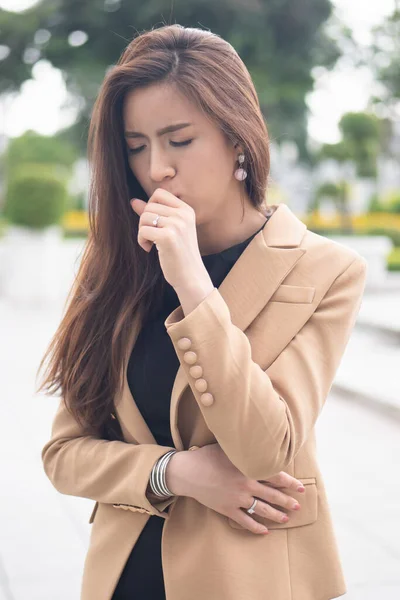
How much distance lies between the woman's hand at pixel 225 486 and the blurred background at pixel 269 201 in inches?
21.6

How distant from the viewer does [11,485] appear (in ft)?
13.4

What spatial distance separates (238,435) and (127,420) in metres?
0.31

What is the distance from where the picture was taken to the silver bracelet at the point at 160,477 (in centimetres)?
132

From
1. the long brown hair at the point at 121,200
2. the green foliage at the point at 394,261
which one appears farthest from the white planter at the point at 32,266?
the long brown hair at the point at 121,200

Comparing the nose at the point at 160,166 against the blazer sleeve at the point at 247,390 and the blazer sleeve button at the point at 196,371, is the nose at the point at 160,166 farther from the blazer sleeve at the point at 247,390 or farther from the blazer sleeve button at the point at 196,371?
the blazer sleeve button at the point at 196,371

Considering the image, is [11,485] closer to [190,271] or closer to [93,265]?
[93,265]

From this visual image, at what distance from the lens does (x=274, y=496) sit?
129 cm

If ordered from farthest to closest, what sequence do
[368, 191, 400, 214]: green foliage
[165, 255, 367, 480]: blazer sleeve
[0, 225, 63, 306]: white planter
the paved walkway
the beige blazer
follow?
[368, 191, 400, 214]: green foliage
[0, 225, 63, 306]: white planter
the paved walkway
the beige blazer
[165, 255, 367, 480]: blazer sleeve

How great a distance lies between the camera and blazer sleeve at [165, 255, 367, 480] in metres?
1.17

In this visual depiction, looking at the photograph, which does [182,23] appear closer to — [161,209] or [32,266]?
[32,266]

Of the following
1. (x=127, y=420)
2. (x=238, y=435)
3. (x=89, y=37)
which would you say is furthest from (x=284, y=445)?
(x=89, y=37)

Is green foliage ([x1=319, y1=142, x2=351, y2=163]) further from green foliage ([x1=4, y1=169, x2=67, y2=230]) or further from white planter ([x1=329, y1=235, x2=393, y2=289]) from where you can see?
green foliage ([x1=4, y1=169, x2=67, y2=230])

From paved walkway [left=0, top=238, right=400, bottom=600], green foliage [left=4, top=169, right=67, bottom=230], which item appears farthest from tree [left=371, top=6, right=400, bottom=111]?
paved walkway [left=0, top=238, right=400, bottom=600]

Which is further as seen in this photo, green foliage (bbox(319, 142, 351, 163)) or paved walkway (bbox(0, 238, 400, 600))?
green foliage (bbox(319, 142, 351, 163))
